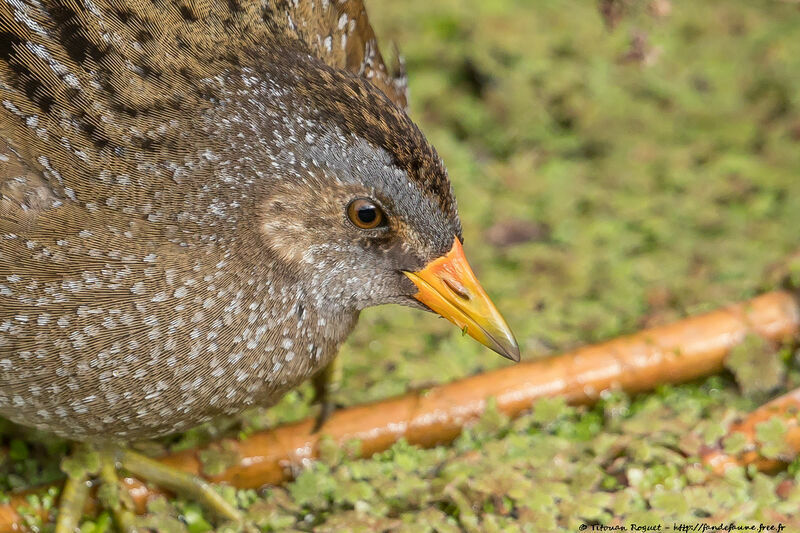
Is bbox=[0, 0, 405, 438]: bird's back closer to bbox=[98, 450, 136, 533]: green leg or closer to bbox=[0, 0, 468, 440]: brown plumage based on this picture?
bbox=[0, 0, 468, 440]: brown plumage

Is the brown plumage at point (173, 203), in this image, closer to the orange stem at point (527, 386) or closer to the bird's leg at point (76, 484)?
the bird's leg at point (76, 484)

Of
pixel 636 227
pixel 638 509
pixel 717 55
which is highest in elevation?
pixel 717 55

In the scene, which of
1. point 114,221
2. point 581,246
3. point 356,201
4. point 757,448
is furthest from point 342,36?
point 757,448

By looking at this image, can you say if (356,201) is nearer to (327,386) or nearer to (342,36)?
(342,36)

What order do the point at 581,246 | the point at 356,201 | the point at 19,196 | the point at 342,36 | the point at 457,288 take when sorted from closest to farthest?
the point at 19,196 → the point at 356,201 → the point at 457,288 → the point at 342,36 → the point at 581,246

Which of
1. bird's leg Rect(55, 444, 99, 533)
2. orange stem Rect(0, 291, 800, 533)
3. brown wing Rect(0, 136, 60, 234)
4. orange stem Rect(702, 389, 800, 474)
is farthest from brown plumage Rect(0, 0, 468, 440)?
orange stem Rect(702, 389, 800, 474)

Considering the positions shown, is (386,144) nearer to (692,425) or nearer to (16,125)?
(16,125)

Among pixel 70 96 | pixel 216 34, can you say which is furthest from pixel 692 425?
pixel 70 96
